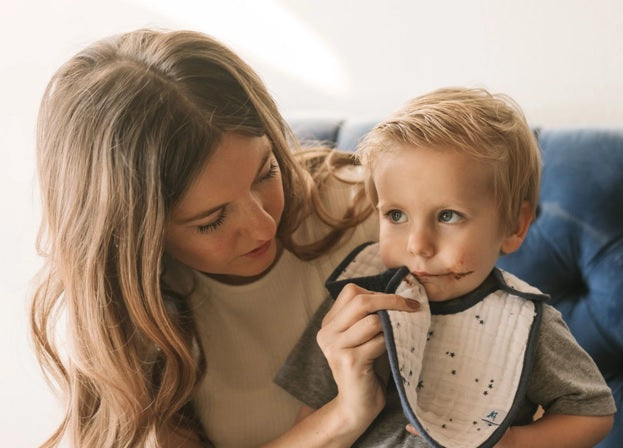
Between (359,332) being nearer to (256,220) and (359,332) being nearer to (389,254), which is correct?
(389,254)

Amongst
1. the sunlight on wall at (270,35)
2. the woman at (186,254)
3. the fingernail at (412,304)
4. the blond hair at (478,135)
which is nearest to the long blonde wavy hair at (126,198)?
the woman at (186,254)

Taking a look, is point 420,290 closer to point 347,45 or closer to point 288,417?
point 288,417

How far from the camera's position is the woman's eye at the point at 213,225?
39.4 inches

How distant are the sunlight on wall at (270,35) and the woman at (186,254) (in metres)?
0.66

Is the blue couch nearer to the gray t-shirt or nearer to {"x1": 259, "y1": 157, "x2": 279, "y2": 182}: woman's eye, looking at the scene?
the gray t-shirt

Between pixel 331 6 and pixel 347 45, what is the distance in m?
0.11

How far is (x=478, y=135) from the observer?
879 mm

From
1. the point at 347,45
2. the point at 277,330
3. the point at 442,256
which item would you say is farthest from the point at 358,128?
the point at 442,256

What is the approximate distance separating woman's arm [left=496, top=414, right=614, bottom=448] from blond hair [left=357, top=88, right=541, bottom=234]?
29 cm

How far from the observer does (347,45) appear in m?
1.76

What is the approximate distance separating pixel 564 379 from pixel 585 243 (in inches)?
16.4

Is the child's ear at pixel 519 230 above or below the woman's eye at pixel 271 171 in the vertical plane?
below

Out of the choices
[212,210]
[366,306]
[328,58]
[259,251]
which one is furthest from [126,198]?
[328,58]

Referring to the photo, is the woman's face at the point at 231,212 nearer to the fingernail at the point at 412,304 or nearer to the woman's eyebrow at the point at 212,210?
the woman's eyebrow at the point at 212,210
